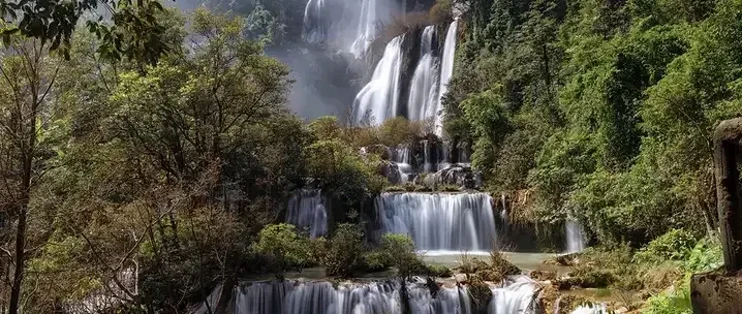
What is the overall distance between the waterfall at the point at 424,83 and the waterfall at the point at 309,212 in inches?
489

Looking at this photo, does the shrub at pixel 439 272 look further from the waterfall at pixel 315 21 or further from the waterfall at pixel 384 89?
the waterfall at pixel 315 21

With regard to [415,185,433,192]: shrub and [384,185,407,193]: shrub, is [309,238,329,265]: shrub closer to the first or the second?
[384,185,407,193]: shrub

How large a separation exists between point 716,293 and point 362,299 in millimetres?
10101

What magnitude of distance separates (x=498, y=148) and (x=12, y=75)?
15314 mm

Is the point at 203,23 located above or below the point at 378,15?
below

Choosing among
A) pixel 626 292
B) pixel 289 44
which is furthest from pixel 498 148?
pixel 289 44

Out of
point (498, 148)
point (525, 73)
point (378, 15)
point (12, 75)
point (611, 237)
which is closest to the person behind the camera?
point (12, 75)

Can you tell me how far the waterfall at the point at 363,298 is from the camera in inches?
428

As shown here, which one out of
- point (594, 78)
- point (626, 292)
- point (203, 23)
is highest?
point (203, 23)

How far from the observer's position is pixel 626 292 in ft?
31.5

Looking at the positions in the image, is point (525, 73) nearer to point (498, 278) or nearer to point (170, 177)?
point (498, 278)

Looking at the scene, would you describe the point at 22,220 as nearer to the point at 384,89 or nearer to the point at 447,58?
the point at 447,58

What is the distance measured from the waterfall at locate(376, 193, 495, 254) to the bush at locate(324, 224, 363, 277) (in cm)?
473

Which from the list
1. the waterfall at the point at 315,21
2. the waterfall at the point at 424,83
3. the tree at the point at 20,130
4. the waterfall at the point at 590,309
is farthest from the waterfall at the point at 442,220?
the waterfall at the point at 315,21
